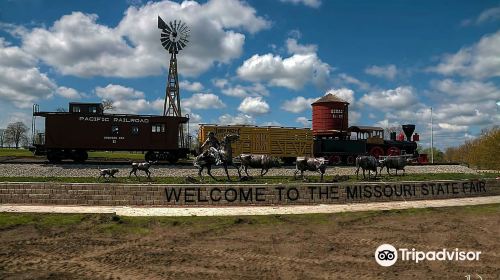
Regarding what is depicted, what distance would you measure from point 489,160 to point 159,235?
33330mm

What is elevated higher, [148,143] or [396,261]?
[148,143]

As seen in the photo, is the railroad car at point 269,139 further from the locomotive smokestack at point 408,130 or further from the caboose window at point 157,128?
the locomotive smokestack at point 408,130

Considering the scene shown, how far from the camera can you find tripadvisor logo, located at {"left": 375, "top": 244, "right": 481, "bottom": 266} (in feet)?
30.3

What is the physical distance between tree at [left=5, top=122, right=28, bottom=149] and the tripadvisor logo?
308 ft

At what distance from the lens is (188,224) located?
39.9 ft

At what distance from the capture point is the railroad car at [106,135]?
2606cm

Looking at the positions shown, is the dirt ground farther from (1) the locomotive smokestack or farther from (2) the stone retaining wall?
(1) the locomotive smokestack

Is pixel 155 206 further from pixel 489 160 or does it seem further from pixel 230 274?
pixel 489 160

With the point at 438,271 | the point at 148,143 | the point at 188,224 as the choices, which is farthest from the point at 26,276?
the point at 148,143

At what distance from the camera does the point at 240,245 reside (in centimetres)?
1020

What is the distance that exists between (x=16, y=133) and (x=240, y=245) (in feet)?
305

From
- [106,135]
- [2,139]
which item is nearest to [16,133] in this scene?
[2,139]

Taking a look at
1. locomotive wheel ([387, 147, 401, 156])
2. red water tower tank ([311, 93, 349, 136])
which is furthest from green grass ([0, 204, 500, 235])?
red water tower tank ([311, 93, 349, 136])

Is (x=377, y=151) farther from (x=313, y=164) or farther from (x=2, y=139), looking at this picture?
(x=2, y=139)
